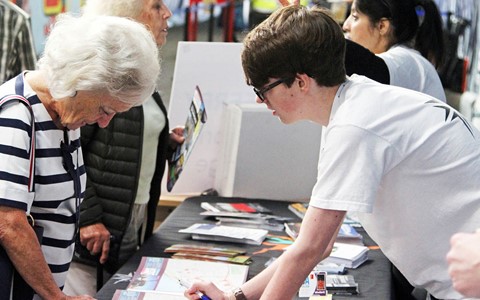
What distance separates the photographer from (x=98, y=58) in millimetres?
1813

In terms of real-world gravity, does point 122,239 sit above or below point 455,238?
below

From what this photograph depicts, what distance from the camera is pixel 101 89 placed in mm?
1857

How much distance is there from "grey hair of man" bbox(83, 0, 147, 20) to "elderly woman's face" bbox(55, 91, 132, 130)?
33.7 inches

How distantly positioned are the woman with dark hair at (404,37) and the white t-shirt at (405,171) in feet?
3.60

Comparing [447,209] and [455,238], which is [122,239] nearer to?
[447,209]

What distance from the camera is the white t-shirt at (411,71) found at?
2898mm

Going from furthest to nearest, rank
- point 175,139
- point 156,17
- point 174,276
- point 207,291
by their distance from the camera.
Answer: point 175,139 → point 156,17 → point 174,276 → point 207,291

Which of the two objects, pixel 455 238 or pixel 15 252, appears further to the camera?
pixel 15 252

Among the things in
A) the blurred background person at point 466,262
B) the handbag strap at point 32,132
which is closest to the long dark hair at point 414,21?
the handbag strap at point 32,132

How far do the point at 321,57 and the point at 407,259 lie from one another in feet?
1.64

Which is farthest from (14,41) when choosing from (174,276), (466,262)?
(466,262)

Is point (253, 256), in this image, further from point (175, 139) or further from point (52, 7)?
point (52, 7)

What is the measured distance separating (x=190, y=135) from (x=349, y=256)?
837 mm

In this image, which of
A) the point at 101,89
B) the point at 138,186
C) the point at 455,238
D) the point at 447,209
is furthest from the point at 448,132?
the point at 138,186
